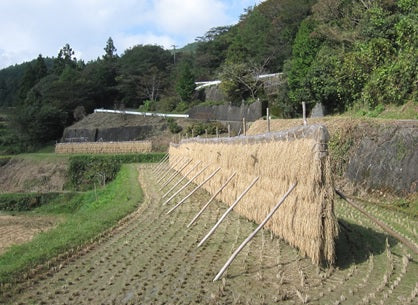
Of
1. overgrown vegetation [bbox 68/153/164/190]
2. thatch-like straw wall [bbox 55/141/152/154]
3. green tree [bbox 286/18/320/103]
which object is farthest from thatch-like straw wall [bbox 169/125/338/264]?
thatch-like straw wall [bbox 55/141/152/154]

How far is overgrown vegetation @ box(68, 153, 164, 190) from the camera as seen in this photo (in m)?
35.3

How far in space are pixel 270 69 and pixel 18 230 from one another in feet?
130

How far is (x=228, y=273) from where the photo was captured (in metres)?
6.26

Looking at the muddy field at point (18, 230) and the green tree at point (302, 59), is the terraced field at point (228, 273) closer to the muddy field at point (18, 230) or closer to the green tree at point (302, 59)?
the muddy field at point (18, 230)

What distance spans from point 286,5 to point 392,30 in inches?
1255

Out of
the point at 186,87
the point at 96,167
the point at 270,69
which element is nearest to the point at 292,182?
the point at 96,167

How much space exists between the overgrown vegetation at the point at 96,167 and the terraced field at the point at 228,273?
1059 inches

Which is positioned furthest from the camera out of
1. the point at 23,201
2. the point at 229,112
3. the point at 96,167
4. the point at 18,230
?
the point at 229,112

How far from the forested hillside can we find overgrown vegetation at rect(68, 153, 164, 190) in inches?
473

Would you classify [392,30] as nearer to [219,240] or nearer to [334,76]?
[334,76]

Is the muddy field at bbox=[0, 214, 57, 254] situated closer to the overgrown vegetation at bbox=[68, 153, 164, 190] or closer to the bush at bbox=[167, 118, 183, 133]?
the overgrown vegetation at bbox=[68, 153, 164, 190]

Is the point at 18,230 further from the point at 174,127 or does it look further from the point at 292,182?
the point at 174,127

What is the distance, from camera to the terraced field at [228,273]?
5.34 metres

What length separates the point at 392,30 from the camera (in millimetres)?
23422
